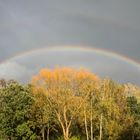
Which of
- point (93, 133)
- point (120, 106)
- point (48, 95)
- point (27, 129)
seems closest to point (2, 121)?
point (27, 129)

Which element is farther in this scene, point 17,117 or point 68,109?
point 17,117

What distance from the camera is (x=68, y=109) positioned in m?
60.2

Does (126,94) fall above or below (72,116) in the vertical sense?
above

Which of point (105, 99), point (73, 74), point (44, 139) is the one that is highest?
point (73, 74)

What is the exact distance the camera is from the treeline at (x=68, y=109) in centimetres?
5809

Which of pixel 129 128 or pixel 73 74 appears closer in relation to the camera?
pixel 73 74

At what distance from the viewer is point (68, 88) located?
58.5 m

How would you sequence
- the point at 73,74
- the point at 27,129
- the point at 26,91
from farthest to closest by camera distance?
the point at 26,91, the point at 27,129, the point at 73,74

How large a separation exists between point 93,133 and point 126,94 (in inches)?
412

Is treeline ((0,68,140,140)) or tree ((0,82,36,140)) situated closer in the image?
treeline ((0,68,140,140))

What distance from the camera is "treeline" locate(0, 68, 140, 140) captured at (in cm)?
5809

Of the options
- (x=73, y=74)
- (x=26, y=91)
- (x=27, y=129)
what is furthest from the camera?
(x=26, y=91)

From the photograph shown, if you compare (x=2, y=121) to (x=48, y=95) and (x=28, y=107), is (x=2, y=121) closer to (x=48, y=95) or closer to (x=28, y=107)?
(x=28, y=107)

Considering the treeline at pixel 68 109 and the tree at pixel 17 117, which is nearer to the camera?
the treeline at pixel 68 109
